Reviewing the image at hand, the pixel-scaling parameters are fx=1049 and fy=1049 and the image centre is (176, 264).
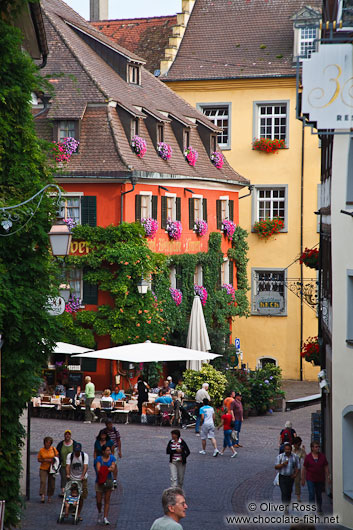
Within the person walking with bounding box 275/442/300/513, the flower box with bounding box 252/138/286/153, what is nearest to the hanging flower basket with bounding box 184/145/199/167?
the flower box with bounding box 252/138/286/153

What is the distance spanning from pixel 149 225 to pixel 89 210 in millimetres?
2109

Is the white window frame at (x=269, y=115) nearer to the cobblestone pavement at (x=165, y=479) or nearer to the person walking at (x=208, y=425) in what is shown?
the cobblestone pavement at (x=165, y=479)

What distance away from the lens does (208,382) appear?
31953 millimetres

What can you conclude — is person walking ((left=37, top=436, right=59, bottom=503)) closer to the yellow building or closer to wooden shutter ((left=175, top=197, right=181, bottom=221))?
wooden shutter ((left=175, top=197, right=181, bottom=221))

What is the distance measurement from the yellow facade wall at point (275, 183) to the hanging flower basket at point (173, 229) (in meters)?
8.61

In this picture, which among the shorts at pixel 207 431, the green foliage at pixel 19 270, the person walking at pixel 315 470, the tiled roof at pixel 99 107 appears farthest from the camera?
the tiled roof at pixel 99 107

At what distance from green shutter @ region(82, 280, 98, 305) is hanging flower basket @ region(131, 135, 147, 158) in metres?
4.90

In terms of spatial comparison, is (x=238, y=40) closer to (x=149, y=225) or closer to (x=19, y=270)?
(x=149, y=225)

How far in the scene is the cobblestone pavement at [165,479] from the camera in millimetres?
18328

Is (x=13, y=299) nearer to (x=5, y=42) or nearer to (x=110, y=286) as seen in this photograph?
(x=5, y=42)

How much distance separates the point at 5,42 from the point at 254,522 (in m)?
9.32

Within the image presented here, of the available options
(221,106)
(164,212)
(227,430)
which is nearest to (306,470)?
(227,430)

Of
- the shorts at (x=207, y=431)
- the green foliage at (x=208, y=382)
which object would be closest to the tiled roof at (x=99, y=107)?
the green foliage at (x=208, y=382)

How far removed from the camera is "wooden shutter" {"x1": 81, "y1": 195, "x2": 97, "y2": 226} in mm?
34969
